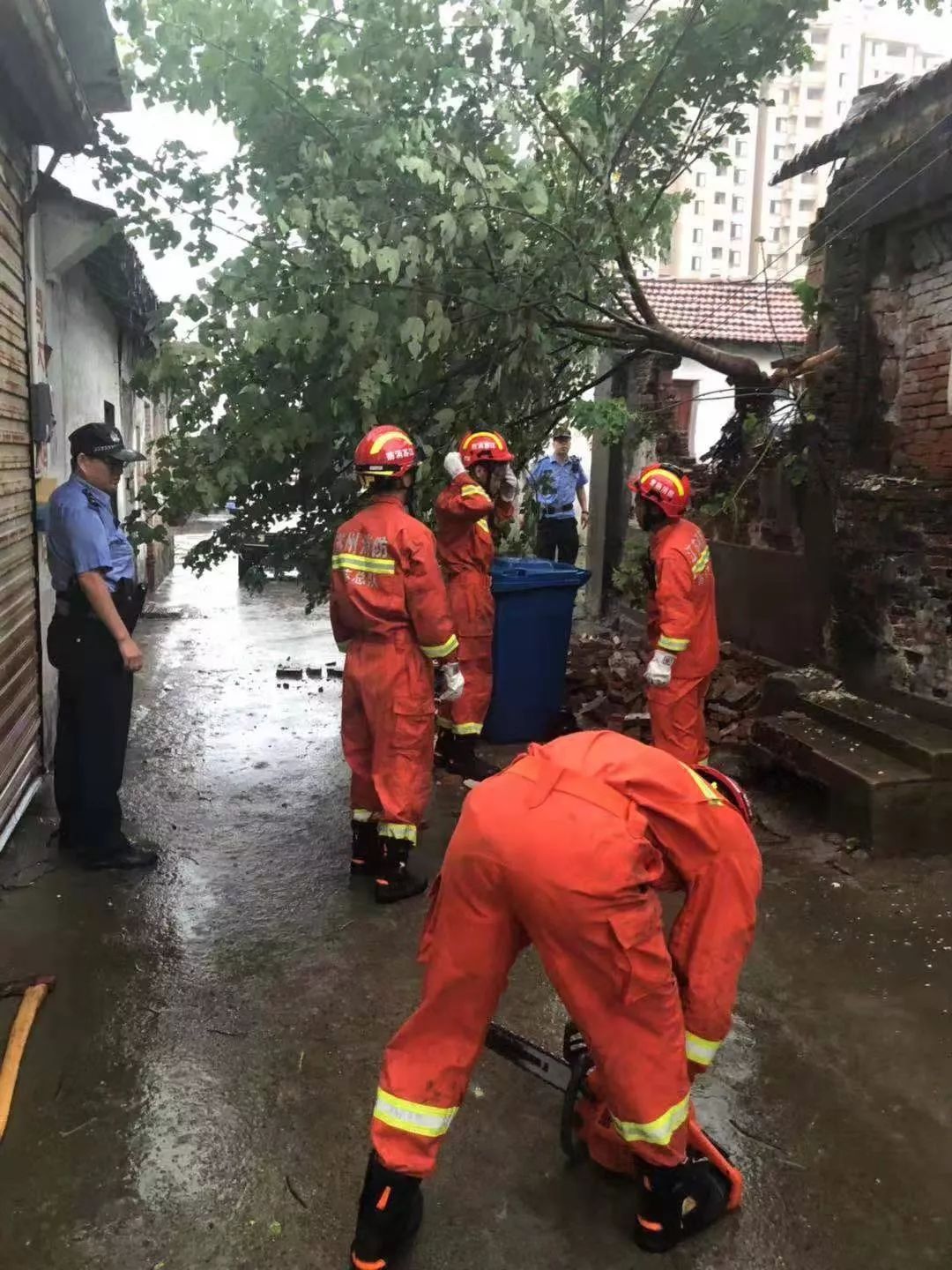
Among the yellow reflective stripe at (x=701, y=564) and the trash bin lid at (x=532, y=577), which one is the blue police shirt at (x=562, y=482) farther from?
the yellow reflective stripe at (x=701, y=564)

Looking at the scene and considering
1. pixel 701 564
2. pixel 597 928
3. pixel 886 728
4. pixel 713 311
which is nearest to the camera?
pixel 597 928

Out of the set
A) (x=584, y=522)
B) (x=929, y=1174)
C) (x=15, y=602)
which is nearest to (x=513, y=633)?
(x=15, y=602)

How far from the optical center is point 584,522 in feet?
36.8

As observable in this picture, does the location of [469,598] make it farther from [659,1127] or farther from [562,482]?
[562,482]

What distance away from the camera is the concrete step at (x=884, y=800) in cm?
454

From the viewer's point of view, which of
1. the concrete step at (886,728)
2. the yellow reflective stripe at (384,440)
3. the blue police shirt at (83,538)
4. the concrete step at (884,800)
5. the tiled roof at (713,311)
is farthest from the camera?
the tiled roof at (713,311)

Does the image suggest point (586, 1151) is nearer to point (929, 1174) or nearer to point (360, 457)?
point (929, 1174)

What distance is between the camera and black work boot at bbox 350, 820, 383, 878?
417cm

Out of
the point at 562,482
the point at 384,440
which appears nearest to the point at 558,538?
the point at 562,482

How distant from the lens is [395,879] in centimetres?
400

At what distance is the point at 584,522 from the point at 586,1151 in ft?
30.2

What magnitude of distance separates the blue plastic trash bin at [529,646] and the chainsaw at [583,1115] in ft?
11.5

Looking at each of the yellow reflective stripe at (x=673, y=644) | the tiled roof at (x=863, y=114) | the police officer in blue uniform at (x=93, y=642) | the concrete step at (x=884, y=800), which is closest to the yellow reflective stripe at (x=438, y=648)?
the police officer in blue uniform at (x=93, y=642)

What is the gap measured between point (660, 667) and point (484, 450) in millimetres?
1697
